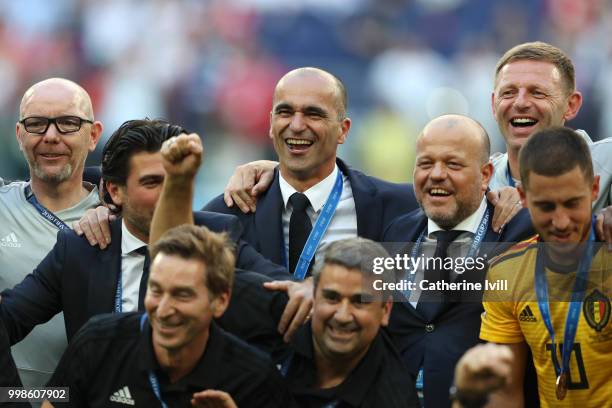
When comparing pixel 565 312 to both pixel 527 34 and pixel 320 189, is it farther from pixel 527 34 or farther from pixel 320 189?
pixel 527 34

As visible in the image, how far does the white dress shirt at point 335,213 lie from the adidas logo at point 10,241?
124 cm

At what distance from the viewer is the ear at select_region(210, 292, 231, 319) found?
4.64 meters

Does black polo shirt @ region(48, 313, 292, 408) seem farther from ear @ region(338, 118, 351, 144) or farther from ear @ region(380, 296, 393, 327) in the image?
ear @ region(338, 118, 351, 144)

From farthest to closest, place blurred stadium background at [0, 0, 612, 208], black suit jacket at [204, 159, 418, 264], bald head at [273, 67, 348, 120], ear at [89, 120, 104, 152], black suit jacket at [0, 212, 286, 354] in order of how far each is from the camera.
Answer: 1. blurred stadium background at [0, 0, 612, 208]
2. ear at [89, 120, 104, 152]
3. bald head at [273, 67, 348, 120]
4. black suit jacket at [204, 159, 418, 264]
5. black suit jacket at [0, 212, 286, 354]

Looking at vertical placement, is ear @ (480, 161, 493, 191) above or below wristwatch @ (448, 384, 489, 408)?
above

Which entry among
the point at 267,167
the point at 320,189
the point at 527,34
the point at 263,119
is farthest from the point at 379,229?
the point at 527,34

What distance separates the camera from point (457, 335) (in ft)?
16.5

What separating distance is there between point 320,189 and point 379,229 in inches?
14.5

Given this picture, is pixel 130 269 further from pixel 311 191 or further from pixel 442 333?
pixel 442 333

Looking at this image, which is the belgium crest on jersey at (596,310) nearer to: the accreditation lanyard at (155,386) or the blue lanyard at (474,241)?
the blue lanyard at (474,241)

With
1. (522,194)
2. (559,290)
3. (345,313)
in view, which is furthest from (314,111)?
(559,290)

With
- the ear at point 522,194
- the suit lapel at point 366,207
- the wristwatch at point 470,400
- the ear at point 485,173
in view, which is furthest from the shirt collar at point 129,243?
the wristwatch at point 470,400

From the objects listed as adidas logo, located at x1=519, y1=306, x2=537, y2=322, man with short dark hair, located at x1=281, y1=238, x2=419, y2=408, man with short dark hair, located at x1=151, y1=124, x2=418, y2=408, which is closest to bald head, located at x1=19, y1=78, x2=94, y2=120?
man with short dark hair, located at x1=151, y1=124, x2=418, y2=408

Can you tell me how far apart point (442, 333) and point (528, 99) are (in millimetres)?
1446
